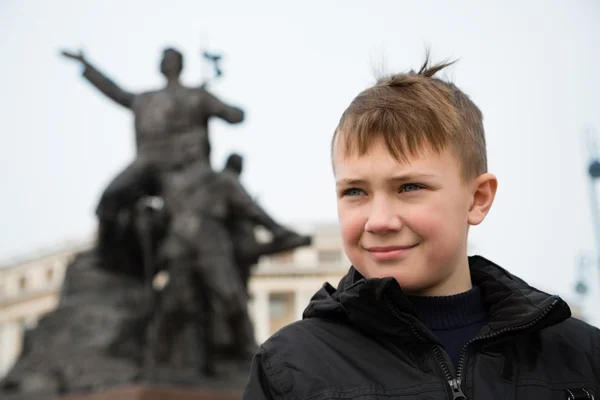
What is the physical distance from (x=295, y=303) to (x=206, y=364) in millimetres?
38487

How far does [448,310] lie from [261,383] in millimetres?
339

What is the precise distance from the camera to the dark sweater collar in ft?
4.80

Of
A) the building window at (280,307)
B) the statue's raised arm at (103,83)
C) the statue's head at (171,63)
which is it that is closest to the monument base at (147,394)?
the statue's raised arm at (103,83)

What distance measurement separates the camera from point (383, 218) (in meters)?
1.39

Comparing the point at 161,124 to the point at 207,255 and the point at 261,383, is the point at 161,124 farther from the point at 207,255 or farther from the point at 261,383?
the point at 261,383

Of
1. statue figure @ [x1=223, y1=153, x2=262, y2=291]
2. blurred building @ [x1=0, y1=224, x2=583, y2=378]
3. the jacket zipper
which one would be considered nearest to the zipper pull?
the jacket zipper

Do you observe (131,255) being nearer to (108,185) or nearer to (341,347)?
(108,185)

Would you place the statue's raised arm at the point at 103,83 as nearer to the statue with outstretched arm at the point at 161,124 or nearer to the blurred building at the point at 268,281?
the statue with outstretched arm at the point at 161,124

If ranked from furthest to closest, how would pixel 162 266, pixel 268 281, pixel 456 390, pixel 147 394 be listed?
1. pixel 268 281
2. pixel 162 266
3. pixel 147 394
4. pixel 456 390

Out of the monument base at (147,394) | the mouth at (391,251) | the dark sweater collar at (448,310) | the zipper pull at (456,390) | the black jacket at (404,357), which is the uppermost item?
the mouth at (391,251)

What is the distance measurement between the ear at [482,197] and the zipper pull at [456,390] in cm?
30

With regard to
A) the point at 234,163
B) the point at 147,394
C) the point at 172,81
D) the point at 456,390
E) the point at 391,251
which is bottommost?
the point at 147,394

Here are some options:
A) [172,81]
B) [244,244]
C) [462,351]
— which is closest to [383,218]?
[462,351]

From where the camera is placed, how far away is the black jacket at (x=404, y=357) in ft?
4.42
